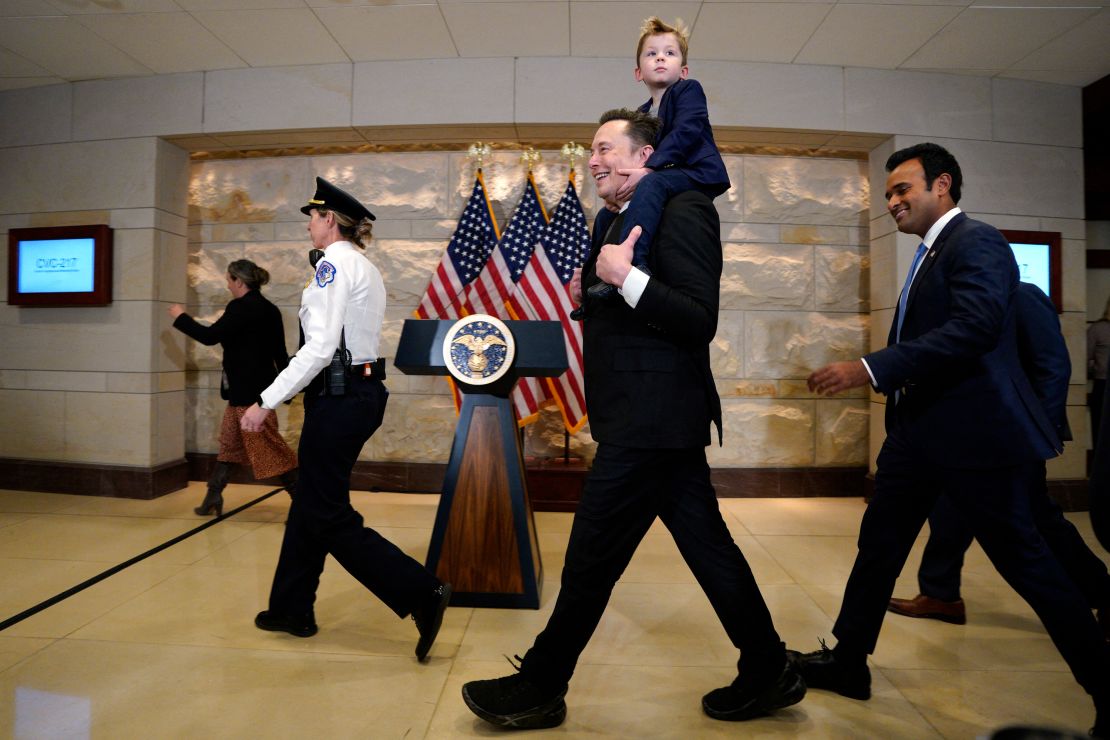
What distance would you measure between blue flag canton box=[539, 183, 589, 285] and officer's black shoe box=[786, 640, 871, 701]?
2.99 meters

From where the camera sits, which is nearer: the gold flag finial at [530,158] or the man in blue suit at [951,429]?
the man in blue suit at [951,429]

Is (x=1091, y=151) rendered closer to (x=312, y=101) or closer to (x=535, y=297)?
(x=535, y=297)

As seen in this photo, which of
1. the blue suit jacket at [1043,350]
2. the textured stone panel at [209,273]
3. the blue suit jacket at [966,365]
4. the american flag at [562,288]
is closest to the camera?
the blue suit jacket at [966,365]

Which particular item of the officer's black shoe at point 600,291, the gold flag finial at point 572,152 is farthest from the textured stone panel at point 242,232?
the officer's black shoe at point 600,291

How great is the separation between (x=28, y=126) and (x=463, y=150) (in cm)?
331

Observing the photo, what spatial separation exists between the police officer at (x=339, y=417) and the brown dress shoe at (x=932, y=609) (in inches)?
74.9

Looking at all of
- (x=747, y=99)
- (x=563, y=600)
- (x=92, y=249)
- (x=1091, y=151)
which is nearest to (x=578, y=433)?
(x=747, y=99)

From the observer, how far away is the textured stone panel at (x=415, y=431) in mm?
4727

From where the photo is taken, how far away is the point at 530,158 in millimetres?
4680

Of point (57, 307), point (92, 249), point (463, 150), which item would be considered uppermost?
point (463, 150)

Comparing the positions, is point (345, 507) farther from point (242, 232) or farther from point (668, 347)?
point (242, 232)

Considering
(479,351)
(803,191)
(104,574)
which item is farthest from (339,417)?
(803,191)

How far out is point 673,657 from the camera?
2.17 metres

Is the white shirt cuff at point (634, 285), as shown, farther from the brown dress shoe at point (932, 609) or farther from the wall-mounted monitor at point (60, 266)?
the wall-mounted monitor at point (60, 266)
